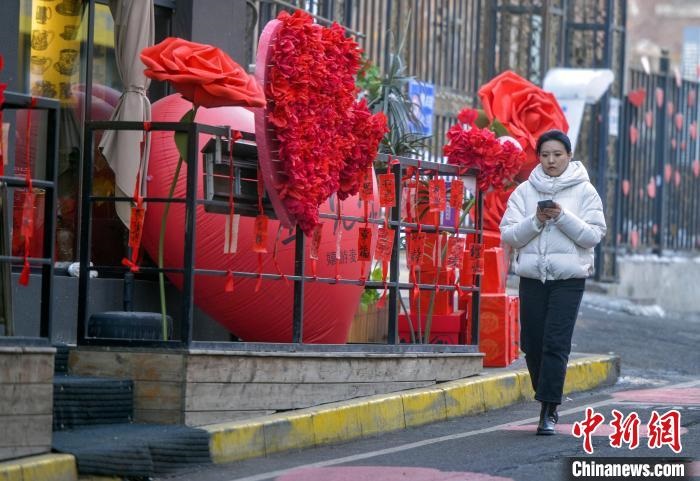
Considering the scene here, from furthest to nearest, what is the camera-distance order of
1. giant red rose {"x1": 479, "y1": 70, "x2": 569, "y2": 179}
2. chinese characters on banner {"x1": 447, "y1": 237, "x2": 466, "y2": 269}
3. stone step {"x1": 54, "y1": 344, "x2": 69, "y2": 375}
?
giant red rose {"x1": 479, "y1": 70, "x2": 569, "y2": 179}, chinese characters on banner {"x1": 447, "y1": 237, "x2": 466, "y2": 269}, stone step {"x1": 54, "y1": 344, "x2": 69, "y2": 375}

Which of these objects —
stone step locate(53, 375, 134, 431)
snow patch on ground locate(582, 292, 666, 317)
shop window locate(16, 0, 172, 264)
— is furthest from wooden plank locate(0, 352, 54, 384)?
snow patch on ground locate(582, 292, 666, 317)

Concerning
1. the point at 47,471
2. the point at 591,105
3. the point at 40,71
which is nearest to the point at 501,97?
the point at 40,71

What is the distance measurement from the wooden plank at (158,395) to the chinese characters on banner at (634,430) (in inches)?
85.9

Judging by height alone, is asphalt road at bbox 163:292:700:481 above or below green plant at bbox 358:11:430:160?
below

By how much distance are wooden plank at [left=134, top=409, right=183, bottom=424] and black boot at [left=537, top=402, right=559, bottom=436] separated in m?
2.18

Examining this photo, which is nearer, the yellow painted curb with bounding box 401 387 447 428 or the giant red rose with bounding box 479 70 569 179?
the yellow painted curb with bounding box 401 387 447 428

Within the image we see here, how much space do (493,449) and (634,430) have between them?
2.96ft

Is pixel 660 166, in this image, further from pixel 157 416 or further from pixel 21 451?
pixel 21 451

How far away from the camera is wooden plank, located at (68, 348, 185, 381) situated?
8602 millimetres

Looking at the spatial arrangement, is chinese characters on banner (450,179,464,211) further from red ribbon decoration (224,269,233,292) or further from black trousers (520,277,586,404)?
red ribbon decoration (224,269,233,292)

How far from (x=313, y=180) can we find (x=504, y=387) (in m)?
2.84

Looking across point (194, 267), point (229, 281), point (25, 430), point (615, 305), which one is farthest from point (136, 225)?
point (615, 305)

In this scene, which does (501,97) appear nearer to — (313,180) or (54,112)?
(313,180)

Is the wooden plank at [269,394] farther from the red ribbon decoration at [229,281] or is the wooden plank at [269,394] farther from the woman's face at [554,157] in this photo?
the woman's face at [554,157]
